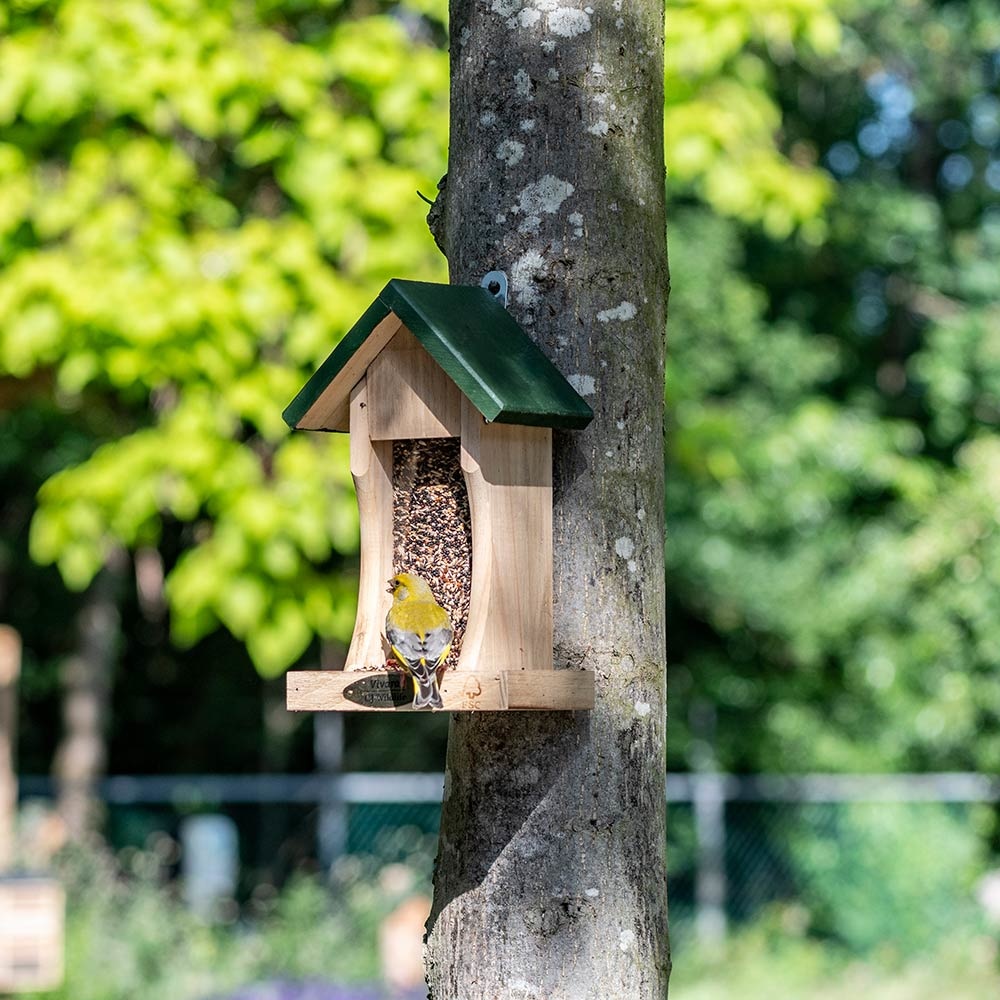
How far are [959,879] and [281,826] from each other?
16.6 feet

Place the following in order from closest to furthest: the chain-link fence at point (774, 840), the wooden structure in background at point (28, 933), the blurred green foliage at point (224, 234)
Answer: the blurred green foliage at point (224, 234) < the wooden structure in background at point (28, 933) < the chain-link fence at point (774, 840)

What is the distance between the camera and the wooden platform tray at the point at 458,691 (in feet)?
6.81

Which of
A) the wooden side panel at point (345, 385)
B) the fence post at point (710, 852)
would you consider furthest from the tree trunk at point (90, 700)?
the wooden side panel at point (345, 385)

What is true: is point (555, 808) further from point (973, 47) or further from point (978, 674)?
point (973, 47)

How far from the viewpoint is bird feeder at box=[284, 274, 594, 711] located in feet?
7.06

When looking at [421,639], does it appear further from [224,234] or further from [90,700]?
[90,700]

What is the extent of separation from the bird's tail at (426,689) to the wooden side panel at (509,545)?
11cm

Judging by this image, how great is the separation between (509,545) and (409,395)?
31 centimetres

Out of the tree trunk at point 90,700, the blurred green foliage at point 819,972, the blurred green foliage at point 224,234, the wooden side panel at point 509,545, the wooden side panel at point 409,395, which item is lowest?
the blurred green foliage at point 819,972

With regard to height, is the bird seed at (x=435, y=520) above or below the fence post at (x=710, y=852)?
above

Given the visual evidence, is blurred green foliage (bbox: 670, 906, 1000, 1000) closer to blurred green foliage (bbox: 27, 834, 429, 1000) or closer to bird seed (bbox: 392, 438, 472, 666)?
blurred green foliage (bbox: 27, 834, 429, 1000)

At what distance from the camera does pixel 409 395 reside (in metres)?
2.38

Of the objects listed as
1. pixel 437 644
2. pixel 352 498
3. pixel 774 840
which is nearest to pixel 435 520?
pixel 437 644

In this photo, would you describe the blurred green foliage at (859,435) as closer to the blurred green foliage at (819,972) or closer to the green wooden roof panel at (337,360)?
the blurred green foliage at (819,972)
